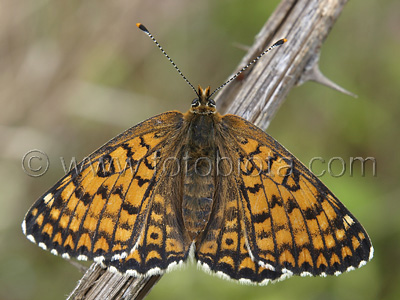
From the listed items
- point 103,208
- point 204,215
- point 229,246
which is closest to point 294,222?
point 229,246

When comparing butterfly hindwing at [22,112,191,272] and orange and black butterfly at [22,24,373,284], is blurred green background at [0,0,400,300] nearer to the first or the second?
orange and black butterfly at [22,24,373,284]

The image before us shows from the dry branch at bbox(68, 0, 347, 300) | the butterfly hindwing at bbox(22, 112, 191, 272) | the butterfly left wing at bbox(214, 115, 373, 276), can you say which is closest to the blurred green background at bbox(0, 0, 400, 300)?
the butterfly left wing at bbox(214, 115, 373, 276)

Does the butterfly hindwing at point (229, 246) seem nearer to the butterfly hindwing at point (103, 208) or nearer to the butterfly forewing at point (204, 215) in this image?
the butterfly forewing at point (204, 215)

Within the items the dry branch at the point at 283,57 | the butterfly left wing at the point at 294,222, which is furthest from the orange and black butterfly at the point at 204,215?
the dry branch at the point at 283,57

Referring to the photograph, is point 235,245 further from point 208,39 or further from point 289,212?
point 208,39

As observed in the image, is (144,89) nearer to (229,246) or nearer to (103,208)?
(103,208)
